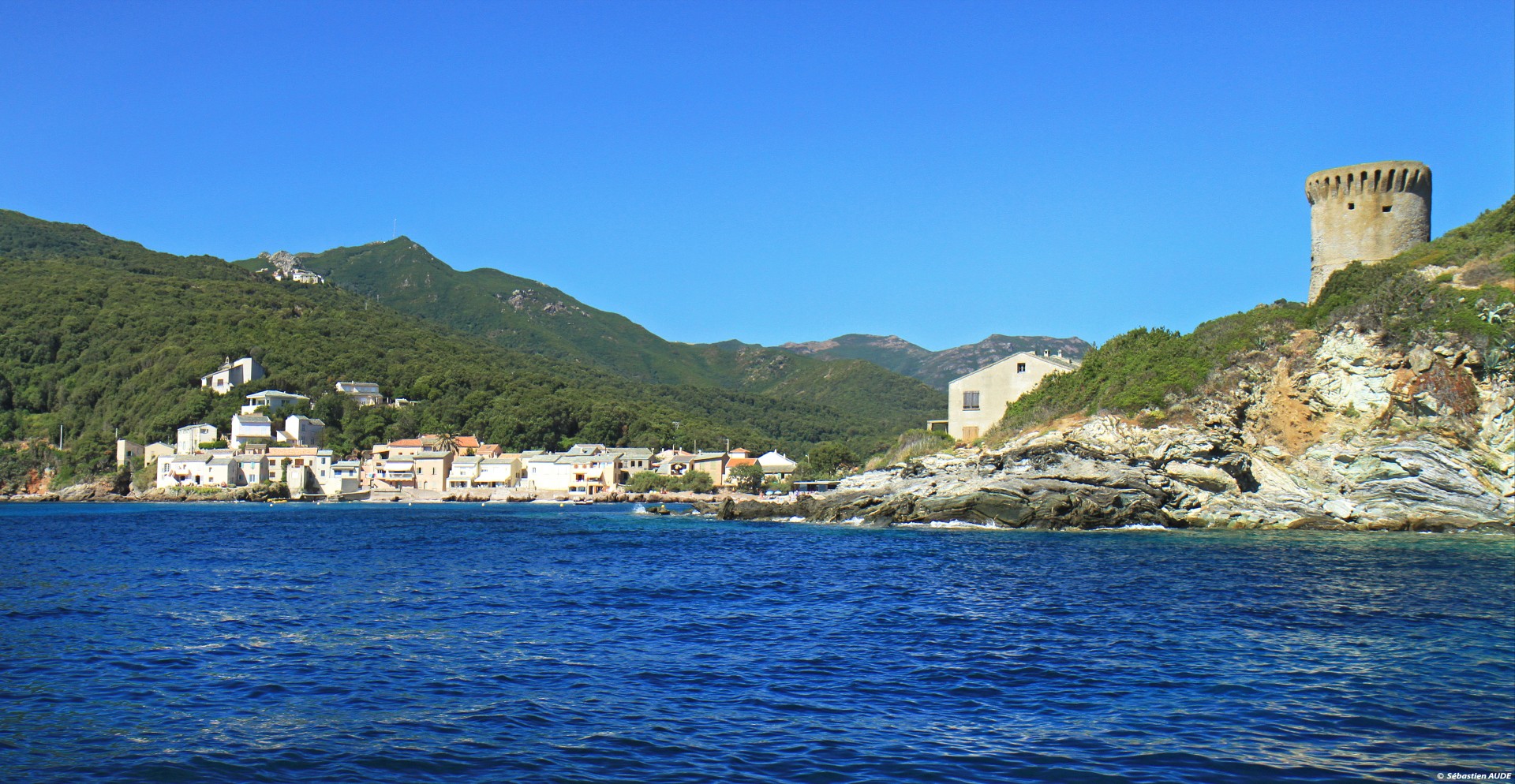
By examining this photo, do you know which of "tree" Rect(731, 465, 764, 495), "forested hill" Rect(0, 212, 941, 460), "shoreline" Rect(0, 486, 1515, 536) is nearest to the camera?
"shoreline" Rect(0, 486, 1515, 536)

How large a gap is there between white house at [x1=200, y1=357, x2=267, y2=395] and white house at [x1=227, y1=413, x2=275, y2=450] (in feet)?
25.9

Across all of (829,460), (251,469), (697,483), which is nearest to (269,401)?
(251,469)

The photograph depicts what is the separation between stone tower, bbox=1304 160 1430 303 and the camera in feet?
140

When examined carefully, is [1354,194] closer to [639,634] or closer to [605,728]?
[639,634]

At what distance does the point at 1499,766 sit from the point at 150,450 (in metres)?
98.8

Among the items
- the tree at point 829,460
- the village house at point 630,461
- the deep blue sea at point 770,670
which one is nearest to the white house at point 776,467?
the tree at point 829,460

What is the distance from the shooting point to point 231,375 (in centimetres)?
10094

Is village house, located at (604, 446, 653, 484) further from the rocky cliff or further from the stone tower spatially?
the stone tower

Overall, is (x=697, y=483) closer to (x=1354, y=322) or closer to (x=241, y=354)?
(x=241, y=354)

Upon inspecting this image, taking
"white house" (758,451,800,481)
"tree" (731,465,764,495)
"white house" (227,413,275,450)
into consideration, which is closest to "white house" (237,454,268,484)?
"white house" (227,413,275,450)

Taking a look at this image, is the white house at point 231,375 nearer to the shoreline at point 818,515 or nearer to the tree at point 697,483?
the shoreline at point 818,515

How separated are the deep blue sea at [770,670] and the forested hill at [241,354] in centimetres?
7967

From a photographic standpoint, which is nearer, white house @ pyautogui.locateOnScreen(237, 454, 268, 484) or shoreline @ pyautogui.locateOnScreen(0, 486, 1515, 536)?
shoreline @ pyautogui.locateOnScreen(0, 486, 1515, 536)

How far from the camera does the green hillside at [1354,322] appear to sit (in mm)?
34906
